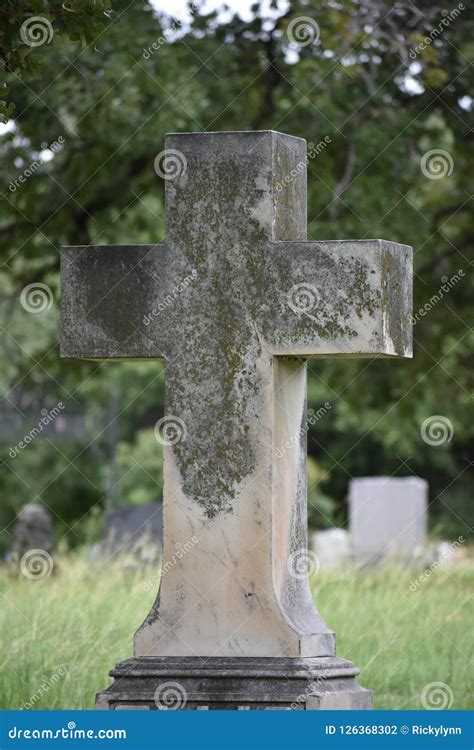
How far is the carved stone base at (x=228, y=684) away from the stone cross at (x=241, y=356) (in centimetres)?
8

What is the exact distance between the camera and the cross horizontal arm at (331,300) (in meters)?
5.91

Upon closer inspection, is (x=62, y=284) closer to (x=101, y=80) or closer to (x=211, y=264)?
(x=211, y=264)

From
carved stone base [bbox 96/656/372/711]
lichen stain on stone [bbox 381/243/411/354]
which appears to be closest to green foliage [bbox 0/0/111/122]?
lichen stain on stone [bbox 381/243/411/354]

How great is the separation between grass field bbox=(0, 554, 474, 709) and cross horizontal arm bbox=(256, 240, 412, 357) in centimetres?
272

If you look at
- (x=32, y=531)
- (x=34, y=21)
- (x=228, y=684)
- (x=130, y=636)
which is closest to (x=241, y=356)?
(x=228, y=684)

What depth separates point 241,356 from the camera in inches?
236

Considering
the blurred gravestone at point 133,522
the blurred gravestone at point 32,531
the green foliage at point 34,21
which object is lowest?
the green foliage at point 34,21

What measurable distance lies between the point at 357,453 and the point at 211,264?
35208 mm

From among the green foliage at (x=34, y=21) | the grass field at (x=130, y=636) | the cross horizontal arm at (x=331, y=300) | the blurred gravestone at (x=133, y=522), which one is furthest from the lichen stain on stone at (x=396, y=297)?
the blurred gravestone at (x=133, y=522)

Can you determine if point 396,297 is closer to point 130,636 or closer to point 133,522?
point 130,636

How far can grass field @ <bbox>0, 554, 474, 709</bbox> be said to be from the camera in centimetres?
800

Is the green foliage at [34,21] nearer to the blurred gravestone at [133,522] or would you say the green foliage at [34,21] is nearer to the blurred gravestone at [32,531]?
the blurred gravestone at [133,522]

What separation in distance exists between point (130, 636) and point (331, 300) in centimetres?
385

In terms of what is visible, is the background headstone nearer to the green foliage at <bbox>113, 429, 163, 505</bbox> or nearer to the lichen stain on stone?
the green foliage at <bbox>113, 429, 163, 505</bbox>
